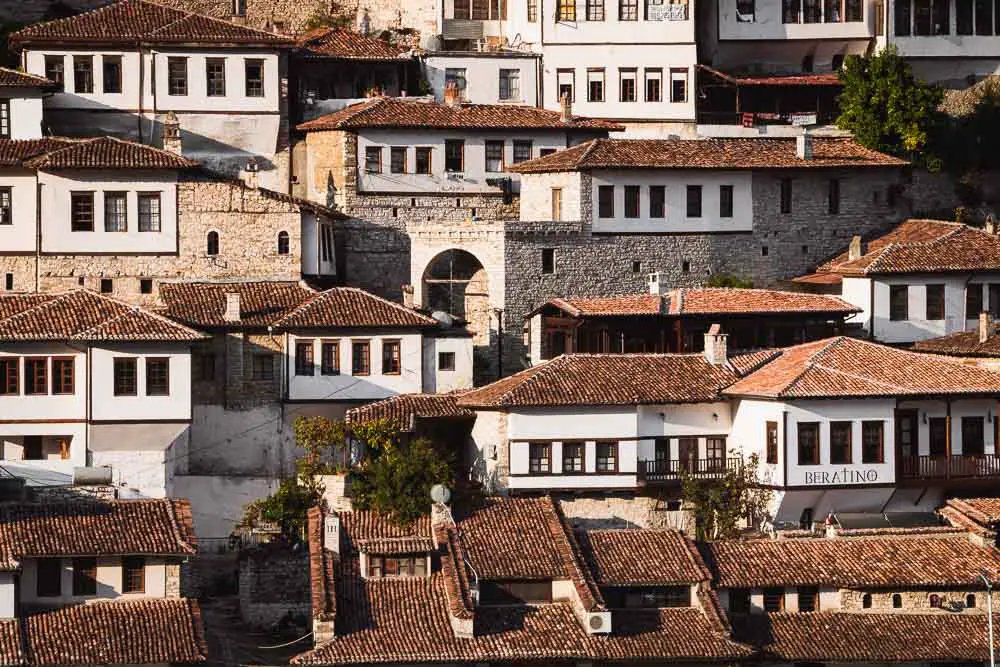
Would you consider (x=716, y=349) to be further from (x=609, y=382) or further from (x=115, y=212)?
(x=115, y=212)

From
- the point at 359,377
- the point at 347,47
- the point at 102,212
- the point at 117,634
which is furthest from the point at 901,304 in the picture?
the point at 117,634

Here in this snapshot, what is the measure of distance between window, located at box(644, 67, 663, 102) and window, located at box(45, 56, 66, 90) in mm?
17924

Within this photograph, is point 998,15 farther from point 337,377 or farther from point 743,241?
point 337,377

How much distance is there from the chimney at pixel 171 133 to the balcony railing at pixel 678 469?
17.2 m

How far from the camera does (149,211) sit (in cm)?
7306

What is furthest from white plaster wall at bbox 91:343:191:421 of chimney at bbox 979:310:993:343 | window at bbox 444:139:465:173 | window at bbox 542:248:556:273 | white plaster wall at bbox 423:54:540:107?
chimney at bbox 979:310:993:343

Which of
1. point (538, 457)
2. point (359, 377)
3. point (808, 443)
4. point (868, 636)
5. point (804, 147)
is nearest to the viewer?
point (868, 636)

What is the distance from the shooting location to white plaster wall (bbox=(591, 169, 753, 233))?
75.6 meters

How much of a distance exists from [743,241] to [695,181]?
2300mm

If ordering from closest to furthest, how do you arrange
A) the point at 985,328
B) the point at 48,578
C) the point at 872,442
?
the point at 48,578
the point at 872,442
the point at 985,328

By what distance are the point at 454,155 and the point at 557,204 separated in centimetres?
392

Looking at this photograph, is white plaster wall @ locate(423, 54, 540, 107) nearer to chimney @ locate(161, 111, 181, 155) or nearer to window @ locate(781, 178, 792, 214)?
chimney @ locate(161, 111, 181, 155)

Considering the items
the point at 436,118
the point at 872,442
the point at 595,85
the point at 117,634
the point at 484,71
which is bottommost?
the point at 117,634

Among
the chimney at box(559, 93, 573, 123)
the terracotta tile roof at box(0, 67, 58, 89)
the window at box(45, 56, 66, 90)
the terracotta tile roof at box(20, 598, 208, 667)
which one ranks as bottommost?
the terracotta tile roof at box(20, 598, 208, 667)
